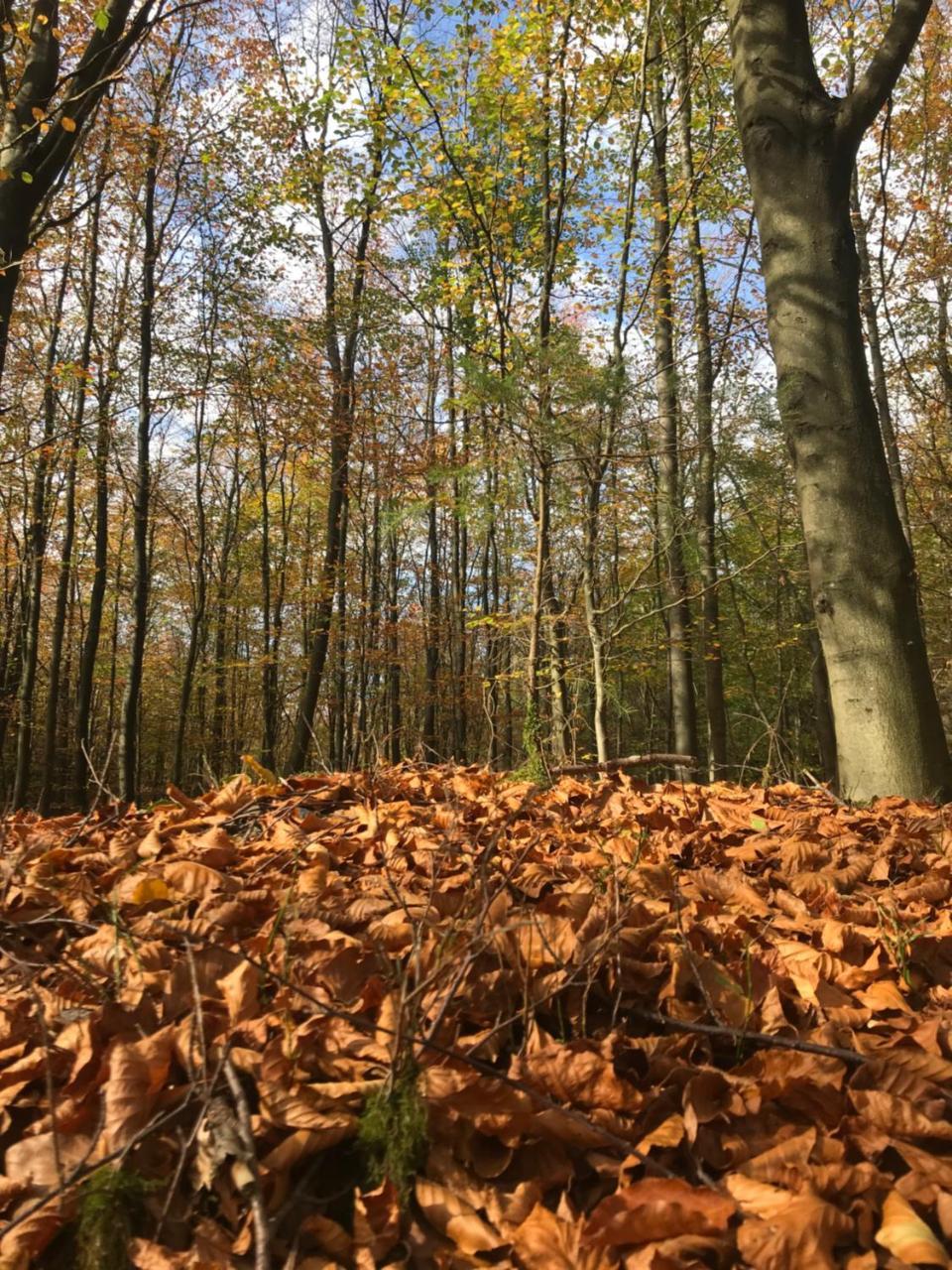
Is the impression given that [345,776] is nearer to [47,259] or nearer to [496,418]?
[496,418]

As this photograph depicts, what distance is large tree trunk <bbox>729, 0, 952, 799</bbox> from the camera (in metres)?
3.73

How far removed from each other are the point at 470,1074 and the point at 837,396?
3.84 meters

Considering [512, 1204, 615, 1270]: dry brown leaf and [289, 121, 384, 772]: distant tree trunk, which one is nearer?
[512, 1204, 615, 1270]: dry brown leaf

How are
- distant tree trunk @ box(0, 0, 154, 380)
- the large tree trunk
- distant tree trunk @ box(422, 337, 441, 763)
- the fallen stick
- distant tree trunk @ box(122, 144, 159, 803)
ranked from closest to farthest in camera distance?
the large tree trunk, the fallen stick, distant tree trunk @ box(0, 0, 154, 380), distant tree trunk @ box(122, 144, 159, 803), distant tree trunk @ box(422, 337, 441, 763)

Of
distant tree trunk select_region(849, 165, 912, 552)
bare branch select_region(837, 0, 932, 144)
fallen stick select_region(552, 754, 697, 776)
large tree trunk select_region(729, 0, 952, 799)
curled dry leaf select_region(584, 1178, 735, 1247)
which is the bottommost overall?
curled dry leaf select_region(584, 1178, 735, 1247)

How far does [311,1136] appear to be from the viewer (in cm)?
118

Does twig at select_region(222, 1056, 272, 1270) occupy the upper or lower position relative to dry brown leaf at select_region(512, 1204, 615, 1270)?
upper

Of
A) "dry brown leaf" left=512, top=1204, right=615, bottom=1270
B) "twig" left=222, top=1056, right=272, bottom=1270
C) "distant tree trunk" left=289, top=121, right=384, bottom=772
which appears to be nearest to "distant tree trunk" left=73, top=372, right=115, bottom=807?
"distant tree trunk" left=289, top=121, right=384, bottom=772

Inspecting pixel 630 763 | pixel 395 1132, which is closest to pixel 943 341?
pixel 630 763

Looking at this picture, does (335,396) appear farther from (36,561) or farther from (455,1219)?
(455,1219)

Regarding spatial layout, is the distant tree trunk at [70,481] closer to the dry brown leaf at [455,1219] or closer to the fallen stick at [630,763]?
the fallen stick at [630,763]

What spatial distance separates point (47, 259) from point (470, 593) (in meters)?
12.6

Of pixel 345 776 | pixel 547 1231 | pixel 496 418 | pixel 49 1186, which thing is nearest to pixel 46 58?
pixel 496 418

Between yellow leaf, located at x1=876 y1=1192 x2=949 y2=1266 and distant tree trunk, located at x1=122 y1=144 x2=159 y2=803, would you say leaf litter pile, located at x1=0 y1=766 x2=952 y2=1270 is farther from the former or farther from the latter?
distant tree trunk, located at x1=122 y1=144 x2=159 y2=803
